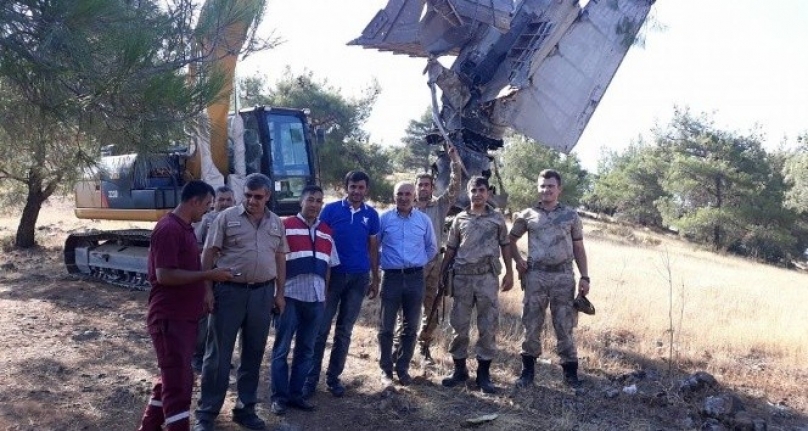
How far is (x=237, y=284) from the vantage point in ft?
14.0

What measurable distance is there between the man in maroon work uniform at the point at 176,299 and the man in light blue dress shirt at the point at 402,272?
71.7 inches

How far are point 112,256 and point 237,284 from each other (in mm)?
6969

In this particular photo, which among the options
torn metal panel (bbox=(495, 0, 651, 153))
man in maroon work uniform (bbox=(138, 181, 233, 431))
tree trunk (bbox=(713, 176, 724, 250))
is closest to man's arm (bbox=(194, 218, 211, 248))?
man in maroon work uniform (bbox=(138, 181, 233, 431))

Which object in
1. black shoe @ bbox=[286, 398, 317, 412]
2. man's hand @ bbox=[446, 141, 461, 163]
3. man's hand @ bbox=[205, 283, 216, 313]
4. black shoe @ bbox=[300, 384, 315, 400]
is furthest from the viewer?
man's hand @ bbox=[446, 141, 461, 163]

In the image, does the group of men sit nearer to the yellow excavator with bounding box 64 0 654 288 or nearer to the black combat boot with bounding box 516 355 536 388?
the black combat boot with bounding box 516 355 536 388

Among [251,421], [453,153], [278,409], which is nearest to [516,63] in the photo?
[453,153]

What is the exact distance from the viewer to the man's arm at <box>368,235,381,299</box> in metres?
5.39

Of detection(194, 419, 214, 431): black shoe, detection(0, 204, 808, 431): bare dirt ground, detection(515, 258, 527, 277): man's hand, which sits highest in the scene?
detection(515, 258, 527, 277): man's hand

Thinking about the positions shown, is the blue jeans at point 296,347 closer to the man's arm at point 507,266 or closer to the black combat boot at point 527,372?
the man's arm at point 507,266

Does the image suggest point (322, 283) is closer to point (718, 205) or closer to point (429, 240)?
point (429, 240)

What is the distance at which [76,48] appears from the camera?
3.98 metres

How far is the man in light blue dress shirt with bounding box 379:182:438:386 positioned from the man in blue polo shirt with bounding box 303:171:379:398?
7.6 inches

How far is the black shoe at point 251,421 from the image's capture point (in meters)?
4.52

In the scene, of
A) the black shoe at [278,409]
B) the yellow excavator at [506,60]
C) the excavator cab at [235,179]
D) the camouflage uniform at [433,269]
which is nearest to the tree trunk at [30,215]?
the excavator cab at [235,179]
